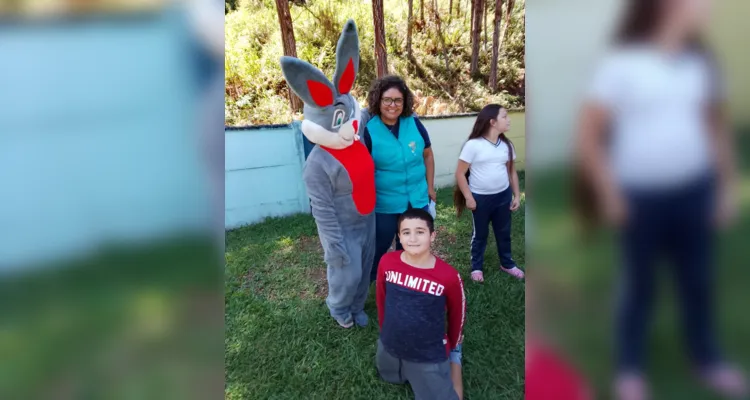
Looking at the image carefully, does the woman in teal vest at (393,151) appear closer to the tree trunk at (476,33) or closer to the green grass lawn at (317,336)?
the green grass lawn at (317,336)

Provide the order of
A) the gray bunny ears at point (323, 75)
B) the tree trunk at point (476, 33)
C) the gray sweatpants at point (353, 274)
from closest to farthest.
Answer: the gray bunny ears at point (323, 75) < the gray sweatpants at point (353, 274) < the tree trunk at point (476, 33)

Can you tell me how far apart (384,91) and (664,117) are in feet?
8.12

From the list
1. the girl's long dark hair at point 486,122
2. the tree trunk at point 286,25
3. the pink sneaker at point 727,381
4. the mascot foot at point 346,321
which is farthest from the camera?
the tree trunk at point 286,25

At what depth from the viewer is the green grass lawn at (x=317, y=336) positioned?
242cm

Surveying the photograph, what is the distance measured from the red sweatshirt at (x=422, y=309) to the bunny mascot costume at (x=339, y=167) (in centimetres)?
64

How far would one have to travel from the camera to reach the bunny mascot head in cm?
237

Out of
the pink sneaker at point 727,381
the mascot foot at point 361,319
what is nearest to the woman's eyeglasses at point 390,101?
the mascot foot at point 361,319

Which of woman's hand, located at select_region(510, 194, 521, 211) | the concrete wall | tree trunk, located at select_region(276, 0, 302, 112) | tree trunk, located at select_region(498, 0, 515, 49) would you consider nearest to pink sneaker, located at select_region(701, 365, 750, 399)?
woman's hand, located at select_region(510, 194, 521, 211)

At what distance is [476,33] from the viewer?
11211mm

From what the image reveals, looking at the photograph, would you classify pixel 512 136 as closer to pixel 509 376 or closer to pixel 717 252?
pixel 509 376

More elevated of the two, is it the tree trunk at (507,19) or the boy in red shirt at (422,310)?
the tree trunk at (507,19)

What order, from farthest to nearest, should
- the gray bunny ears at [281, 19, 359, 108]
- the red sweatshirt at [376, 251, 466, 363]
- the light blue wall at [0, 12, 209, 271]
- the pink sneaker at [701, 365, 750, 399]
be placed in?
the gray bunny ears at [281, 19, 359, 108]
the red sweatshirt at [376, 251, 466, 363]
the pink sneaker at [701, 365, 750, 399]
the light blue wall at [0, 12, 209, 271]

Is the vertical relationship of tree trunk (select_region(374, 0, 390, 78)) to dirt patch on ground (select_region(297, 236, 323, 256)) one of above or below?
above

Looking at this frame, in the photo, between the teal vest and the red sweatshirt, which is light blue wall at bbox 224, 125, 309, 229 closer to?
the teal vest
